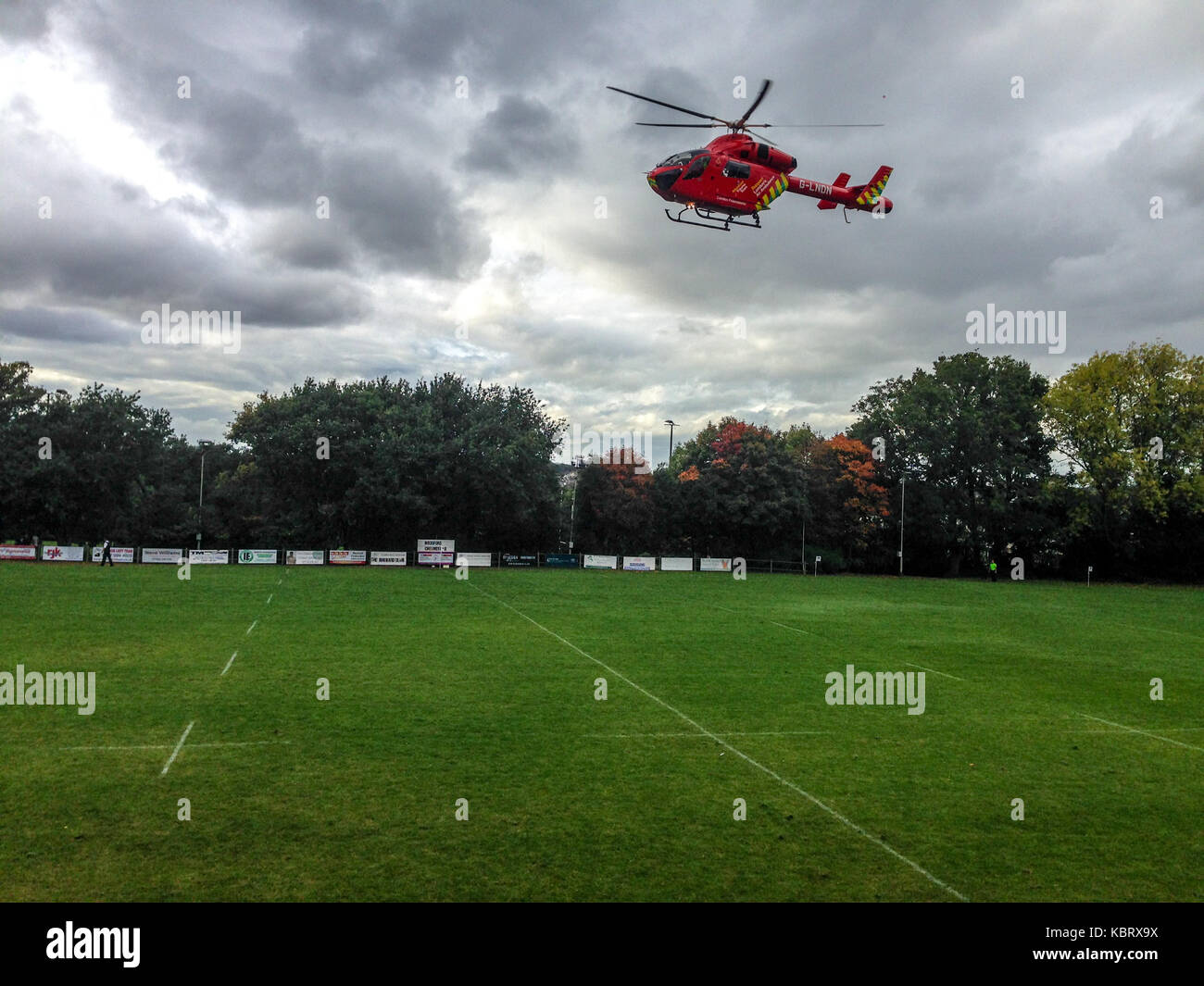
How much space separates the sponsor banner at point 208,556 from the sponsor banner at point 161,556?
0.66 metres

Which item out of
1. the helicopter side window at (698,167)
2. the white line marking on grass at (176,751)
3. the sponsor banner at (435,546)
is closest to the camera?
the white line marking on grass at (176,751)

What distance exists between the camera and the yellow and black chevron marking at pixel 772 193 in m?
23.7

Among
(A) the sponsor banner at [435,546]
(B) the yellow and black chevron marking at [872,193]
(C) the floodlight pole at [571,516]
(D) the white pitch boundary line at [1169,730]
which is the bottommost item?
(D) the white pitch boundary line at [1169,730]

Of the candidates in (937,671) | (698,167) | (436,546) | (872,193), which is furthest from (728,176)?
(436,546)

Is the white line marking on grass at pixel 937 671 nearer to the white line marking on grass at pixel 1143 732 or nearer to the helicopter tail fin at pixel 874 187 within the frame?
the white line marking on grass at pixel 1143 732

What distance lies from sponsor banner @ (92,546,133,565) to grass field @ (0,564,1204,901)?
29.6 m

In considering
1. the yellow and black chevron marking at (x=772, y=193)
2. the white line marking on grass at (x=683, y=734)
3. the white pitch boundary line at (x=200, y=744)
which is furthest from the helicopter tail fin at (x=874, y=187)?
the white pitch boundary line at (x=200, y=744)

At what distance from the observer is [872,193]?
27281mm

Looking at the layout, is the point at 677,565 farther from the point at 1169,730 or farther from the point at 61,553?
the point at 1169,730

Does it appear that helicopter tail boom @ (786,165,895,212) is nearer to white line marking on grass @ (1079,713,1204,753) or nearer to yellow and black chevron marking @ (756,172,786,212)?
yellow and black chevron marking @ (756,172,786,212)

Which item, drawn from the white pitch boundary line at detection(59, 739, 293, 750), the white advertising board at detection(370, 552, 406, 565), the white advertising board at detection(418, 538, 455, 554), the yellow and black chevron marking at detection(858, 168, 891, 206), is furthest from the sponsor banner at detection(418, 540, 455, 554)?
the white pitch boundary line at detection(59, 739, 293, 750)

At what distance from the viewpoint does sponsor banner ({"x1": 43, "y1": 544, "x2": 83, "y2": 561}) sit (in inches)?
1932

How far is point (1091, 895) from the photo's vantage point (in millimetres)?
6852

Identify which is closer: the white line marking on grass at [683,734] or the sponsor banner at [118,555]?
the white line marking on grass at [683,734]
